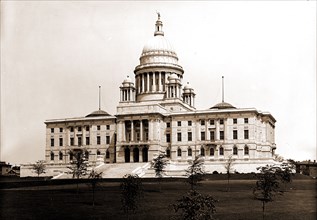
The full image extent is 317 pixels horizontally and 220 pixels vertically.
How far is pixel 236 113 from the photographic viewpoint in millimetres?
99125

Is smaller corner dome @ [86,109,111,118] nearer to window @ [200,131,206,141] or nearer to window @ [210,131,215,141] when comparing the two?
window @ [200,131,206,141]

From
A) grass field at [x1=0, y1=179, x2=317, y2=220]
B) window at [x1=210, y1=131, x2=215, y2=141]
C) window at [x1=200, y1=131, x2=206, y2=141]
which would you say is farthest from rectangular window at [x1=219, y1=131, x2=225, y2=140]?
grass field at [x1=0, y1=179, x2=317, y2=220]

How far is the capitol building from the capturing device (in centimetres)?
9794

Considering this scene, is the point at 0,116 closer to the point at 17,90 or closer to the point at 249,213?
the point at 17,90

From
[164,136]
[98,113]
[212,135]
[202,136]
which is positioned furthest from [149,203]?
[98,113]

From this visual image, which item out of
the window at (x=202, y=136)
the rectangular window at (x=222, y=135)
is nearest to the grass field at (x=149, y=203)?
the rectangular window at (x=222, y=135)

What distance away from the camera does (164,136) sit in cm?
10450

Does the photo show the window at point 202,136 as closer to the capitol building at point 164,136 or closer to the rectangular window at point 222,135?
the capitol building at point 164,136

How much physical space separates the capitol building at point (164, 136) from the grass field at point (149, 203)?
85.1 ft

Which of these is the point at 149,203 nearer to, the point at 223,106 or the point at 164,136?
the point at 164,136

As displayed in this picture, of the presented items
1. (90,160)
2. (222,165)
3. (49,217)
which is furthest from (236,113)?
(49,217)

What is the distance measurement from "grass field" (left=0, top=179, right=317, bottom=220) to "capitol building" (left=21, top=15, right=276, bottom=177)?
25945 millimetres

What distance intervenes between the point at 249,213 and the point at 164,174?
3782 centimetres

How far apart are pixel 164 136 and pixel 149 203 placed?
170 ft
